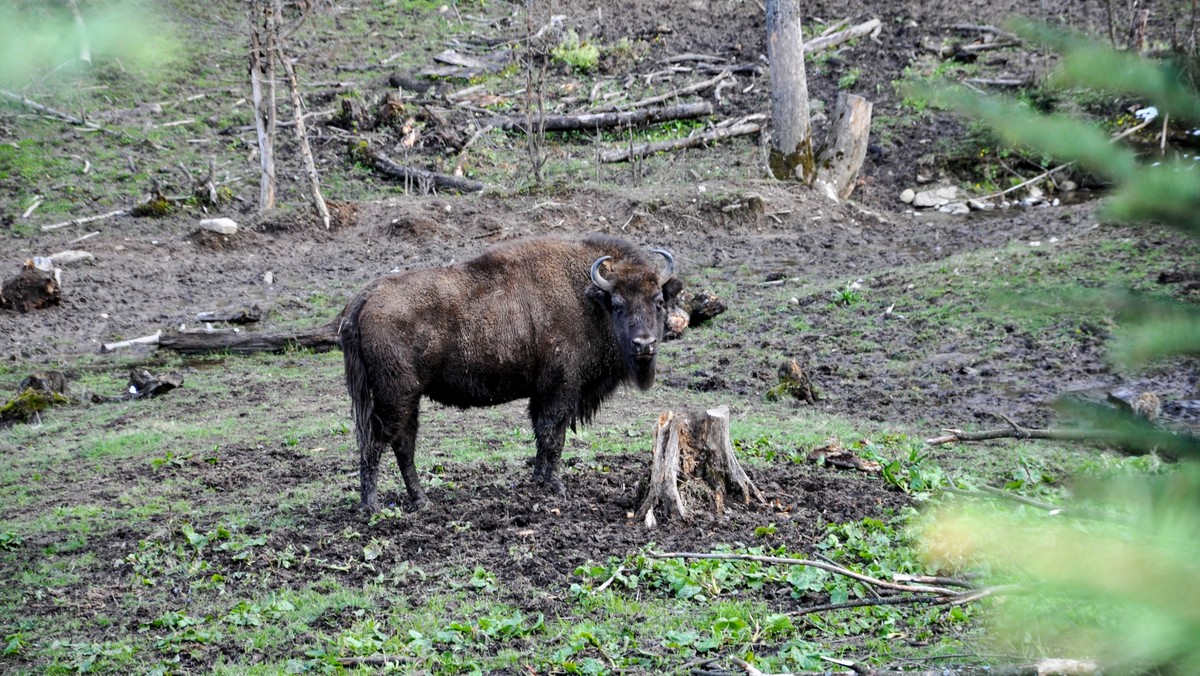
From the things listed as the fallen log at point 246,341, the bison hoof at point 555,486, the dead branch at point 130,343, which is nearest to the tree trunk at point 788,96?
the fallen log at point 246,341

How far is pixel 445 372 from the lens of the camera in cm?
868

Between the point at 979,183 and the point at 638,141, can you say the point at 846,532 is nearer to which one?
the point at 979,183

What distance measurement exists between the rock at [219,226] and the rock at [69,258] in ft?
6.41

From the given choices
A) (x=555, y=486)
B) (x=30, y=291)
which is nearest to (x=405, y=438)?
(x=555, y=486)

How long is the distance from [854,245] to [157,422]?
1158 centimetres

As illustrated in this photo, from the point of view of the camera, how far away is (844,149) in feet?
68.7

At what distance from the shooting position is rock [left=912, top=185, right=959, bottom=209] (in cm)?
2056

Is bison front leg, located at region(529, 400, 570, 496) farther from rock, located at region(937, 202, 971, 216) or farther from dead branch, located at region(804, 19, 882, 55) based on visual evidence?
dead branch, located at region(804, 19, 882, 55)

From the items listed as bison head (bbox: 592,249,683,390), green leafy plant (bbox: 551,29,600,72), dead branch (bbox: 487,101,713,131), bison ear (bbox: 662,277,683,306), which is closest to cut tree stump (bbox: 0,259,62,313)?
dead branch (bbox: 487,101,713,131)

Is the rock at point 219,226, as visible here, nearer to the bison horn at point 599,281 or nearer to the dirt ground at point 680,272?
the dirt ground at point 680,272

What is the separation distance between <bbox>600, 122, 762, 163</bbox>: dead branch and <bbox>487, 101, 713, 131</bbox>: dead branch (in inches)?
38.9

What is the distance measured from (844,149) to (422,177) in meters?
8.47

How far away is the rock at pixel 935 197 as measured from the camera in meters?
20.6

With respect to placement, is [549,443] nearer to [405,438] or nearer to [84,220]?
[405,438]
